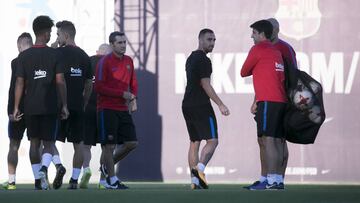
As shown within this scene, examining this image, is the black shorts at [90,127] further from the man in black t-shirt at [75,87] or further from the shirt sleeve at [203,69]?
the shirt sleeve at [203,69]

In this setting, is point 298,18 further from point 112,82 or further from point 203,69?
point 112,82

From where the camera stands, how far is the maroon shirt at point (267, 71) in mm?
11219

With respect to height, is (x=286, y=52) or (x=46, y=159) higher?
(x=286, y=52)

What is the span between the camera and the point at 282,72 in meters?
11.4

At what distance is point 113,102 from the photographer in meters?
12.5

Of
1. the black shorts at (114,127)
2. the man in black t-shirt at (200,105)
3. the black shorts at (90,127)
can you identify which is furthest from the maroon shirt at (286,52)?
the black shorts at (90,127)

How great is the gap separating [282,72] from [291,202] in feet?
9.83

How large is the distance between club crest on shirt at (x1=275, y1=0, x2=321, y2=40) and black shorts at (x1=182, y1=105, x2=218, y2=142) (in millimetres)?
6056

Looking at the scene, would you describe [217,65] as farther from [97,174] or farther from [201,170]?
[201,170]

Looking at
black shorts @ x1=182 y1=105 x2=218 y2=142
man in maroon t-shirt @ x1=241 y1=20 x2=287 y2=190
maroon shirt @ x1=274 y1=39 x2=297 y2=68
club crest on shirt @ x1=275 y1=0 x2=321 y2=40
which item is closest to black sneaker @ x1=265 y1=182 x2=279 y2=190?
man in maroon t-shirt @ x1=241 y1=20 x2=287 y2=190

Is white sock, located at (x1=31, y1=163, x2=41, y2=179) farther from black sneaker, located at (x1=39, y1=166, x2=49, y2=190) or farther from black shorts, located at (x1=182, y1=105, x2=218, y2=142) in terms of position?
black shorts, located at (x1=182, y1=105, x2=218, y2=142)

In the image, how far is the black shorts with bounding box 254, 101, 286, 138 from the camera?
1115 centimetres

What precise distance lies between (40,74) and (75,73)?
114 centimetres

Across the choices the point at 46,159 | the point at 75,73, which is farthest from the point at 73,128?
the point at 46,159
